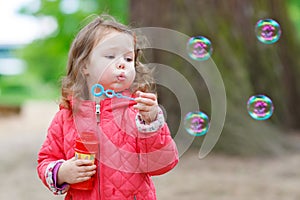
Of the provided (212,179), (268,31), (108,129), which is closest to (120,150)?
(108,129)

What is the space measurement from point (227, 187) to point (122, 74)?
10.4 ft

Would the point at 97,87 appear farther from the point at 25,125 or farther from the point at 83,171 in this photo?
the point at 25,125

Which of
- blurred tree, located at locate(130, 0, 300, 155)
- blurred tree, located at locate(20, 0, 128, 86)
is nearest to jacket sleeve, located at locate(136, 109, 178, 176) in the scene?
blurred tree, located at locate(130, 0, 300, 155)

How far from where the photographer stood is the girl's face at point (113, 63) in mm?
2037

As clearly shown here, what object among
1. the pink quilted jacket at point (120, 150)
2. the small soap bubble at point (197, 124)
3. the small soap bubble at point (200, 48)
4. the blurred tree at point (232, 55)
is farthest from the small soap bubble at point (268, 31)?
the blurred tree at point (232, 55)

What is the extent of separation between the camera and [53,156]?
7.04 ft

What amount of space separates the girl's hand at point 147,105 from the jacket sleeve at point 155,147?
0.03 metres

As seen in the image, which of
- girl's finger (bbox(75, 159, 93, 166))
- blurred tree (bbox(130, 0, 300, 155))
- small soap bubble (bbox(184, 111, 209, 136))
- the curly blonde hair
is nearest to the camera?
girl's finger (bbox(75, 159, 93, 166))

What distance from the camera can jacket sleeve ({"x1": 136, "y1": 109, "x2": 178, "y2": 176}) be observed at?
1935mm

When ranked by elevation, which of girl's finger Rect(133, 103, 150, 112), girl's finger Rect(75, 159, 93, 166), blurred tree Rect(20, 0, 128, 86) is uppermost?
blurred tree Rect(20, 0, 128, 86)

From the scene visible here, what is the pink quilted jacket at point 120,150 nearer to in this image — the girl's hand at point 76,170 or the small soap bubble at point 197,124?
the girl's hand at point 76,170

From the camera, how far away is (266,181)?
16.9 ft

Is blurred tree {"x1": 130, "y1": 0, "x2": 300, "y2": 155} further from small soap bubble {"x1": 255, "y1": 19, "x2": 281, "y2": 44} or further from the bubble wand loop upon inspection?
the bubble wand loop

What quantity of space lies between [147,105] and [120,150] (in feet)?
0.73
